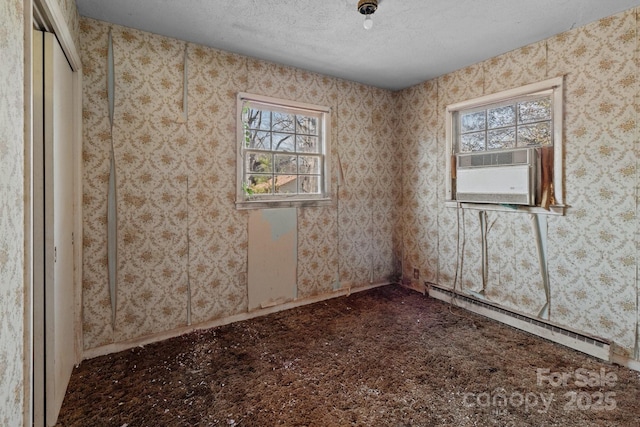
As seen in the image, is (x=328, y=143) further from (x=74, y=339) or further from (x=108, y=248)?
(x=74, y=339)

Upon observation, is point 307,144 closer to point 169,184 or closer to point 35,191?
point 169,184

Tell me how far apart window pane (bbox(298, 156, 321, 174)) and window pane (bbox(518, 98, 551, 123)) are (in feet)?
6.52

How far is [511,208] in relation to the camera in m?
2.94

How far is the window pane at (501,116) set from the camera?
9.80ft

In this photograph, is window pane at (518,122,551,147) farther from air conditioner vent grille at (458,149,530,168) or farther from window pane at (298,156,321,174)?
window pane at (298,156,321,174)

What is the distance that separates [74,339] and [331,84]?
325 cm

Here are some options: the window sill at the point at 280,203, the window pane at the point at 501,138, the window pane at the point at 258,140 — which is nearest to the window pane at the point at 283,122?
the window pane at the point at 258,140

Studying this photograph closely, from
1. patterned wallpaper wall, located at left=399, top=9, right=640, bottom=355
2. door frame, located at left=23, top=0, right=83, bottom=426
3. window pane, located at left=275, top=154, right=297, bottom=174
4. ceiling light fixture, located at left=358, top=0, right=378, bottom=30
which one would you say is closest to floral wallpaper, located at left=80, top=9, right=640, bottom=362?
Result: patterned wallpaper wall, located at left=399, top=9, right=640, bottom=355

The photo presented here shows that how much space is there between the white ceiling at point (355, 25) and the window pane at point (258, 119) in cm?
50

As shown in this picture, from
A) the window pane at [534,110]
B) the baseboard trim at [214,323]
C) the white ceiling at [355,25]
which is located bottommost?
the baseboard trim at [214,323]

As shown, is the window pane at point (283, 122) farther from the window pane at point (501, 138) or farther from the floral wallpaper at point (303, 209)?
the window pane at point (501, 138)

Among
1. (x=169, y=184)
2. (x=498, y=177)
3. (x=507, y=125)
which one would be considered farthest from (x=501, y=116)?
(x=169, y=184)

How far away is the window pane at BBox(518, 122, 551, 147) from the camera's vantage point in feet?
9.02

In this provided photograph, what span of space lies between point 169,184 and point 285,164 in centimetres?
116
